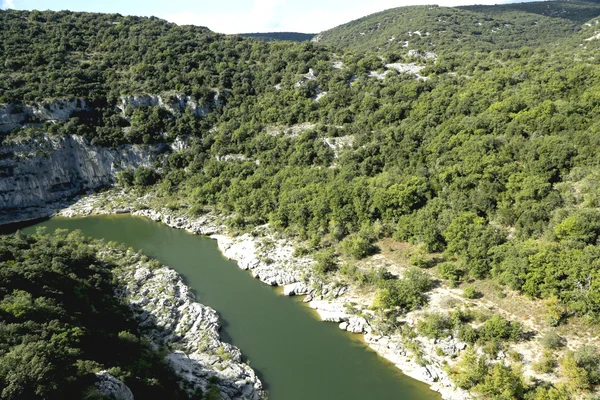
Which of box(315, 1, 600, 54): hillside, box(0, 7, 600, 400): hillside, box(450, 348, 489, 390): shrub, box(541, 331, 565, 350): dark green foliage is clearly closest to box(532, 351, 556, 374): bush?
box(0, 7, 600, 400): hillside

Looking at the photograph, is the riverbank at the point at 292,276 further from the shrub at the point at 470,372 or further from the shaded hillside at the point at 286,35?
the shaded hillside at the point at 286,35

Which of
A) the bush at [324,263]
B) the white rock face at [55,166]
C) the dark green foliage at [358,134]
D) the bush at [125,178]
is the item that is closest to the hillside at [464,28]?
the dark green foliage at [358,134]

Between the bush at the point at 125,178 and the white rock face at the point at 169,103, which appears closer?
the bush at the point at 125,178

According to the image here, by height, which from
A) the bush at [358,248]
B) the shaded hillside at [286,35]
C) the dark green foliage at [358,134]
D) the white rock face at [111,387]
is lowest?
the bush at [358,248]

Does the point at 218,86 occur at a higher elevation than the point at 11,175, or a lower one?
higher

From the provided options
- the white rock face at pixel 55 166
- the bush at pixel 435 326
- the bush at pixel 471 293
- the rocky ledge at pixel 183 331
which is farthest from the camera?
the white rock face at pixel 55 166

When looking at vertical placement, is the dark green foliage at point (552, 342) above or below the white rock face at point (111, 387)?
below

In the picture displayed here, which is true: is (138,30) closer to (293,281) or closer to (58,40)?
(58,40)

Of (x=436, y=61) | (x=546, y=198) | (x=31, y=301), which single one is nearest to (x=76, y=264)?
(x=31, y=301)
